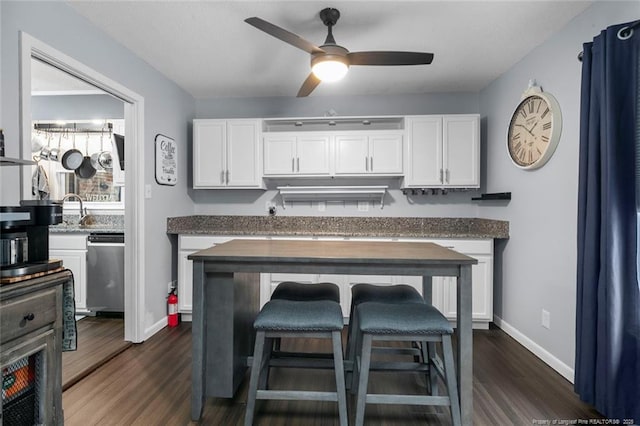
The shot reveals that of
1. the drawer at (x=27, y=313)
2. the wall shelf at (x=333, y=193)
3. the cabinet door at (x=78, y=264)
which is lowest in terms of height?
the cabinet door at (x=78, y=264)

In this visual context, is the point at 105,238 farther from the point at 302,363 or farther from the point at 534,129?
the point at 534,129

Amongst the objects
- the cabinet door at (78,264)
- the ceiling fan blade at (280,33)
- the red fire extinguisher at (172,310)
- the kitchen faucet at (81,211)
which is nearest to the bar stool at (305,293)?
the ceiling fan blade at (280,33)

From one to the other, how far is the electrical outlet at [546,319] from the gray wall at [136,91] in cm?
338

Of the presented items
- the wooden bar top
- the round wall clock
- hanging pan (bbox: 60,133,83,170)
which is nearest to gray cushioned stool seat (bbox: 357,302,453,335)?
the wooden bar top

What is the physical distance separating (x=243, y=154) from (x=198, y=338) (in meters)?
A: 2.32

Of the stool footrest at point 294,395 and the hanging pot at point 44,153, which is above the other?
the hanging pot at point 44,153

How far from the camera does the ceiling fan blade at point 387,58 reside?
6.59 ft

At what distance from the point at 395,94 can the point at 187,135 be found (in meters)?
2.54

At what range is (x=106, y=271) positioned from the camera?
325 cm

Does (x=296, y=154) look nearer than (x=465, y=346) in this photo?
No

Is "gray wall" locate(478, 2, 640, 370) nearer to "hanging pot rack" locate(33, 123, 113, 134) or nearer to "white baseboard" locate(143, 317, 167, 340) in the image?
"white baseboard" locate(143, 317, 167, 340)

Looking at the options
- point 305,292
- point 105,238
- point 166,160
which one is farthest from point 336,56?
point 105,238

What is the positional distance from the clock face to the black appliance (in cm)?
315

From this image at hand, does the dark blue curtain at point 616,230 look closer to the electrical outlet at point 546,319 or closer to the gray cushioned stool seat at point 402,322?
the electrical outlet at point 546,319
